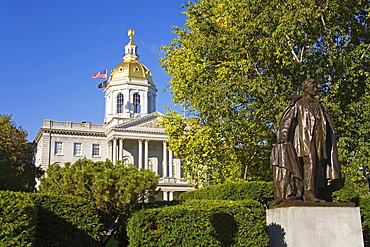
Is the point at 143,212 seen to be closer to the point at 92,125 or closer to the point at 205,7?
the point at 205,7

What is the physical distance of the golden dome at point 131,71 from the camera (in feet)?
247

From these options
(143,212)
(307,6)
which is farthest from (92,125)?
(143,212)

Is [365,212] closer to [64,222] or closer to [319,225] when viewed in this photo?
[319,225]

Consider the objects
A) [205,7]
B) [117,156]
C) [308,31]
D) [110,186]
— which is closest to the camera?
[110,186]

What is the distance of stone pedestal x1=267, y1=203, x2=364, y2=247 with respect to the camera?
382 inches

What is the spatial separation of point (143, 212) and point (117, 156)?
55.0 m

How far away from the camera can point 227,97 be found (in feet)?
65.8

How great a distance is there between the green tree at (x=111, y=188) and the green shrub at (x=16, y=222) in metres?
4.28

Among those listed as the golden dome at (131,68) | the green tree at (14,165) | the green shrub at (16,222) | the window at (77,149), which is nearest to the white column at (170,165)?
the window at (77,149)

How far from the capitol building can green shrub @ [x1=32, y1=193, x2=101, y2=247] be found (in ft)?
166

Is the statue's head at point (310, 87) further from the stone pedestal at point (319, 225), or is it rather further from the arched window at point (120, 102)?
the arched window at point (120, 102)

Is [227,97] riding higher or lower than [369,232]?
higher

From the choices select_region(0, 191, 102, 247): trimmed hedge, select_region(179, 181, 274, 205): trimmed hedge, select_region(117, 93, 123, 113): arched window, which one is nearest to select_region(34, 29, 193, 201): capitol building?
select_region(117, 93, 123, 113): arched window

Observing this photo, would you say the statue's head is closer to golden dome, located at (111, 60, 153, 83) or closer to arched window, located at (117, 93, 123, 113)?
arched window, located at (117, 93, 123, 113)
